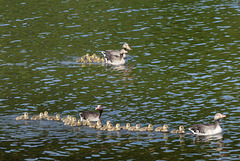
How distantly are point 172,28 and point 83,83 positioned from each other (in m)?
19.4

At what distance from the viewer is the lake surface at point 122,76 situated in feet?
99.1

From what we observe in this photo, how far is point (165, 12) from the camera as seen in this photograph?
218ft

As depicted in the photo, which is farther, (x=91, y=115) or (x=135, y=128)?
(x=91, y=115)

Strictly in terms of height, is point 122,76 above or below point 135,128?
above

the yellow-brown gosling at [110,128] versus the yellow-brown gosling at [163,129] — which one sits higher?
the yellow-brown gosling at [110,128]

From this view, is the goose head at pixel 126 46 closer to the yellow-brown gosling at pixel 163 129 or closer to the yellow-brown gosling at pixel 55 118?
the yellow-brown gosling at pixel 55 118

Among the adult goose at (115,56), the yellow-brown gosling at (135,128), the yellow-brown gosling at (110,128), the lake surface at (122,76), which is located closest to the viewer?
the lake surface at (122,76)

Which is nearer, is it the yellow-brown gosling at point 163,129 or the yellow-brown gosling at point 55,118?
the yellow-brown gosling at point 163,129

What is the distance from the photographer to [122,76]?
4538 cm

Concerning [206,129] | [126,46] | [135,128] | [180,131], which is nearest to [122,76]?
[126,46]

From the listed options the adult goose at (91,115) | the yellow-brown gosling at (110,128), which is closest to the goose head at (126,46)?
the adult goose at (91,115)

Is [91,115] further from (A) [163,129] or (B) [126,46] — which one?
(B) [126,46]

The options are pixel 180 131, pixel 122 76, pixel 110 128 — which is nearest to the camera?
pixel 180 131

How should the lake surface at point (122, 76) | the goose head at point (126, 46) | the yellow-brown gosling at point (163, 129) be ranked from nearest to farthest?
the lake surface at point (122, 76)
the yellow-brown gosling at point (163, 129)
the goose head at point (126, 46)
